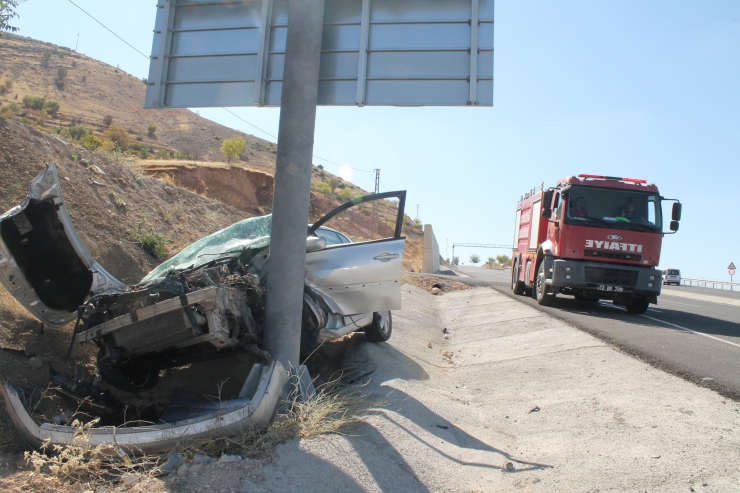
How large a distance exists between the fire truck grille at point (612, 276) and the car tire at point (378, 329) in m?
6.46

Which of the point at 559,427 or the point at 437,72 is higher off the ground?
the point at 437,72

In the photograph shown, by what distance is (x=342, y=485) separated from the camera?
12.2 feet

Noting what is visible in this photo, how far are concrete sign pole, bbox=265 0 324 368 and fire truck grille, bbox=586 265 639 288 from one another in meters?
9.43

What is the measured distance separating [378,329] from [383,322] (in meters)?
0.17

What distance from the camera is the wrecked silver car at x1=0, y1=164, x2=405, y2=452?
415cm

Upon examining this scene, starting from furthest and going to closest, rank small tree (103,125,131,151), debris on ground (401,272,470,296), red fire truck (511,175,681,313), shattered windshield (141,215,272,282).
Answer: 1. small tree (103,125,131,151)
2. debris on ground (401,272,470,296)
3. red fire truck (511,175,681,313)
4. shattered windshield (141,215,272,282)

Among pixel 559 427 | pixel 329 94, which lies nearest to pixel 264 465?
pixel 559 427

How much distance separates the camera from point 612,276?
42.5ft

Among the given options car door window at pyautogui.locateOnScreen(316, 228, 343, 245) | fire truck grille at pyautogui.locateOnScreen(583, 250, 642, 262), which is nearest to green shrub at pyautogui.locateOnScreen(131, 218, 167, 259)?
car door window at pyautogui.locateOnScreen(316, 228, 343, 245)

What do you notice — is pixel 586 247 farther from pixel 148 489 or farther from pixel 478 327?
pixel 148 489

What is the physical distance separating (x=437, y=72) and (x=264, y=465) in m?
4.71

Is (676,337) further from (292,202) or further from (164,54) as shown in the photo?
(164,54)

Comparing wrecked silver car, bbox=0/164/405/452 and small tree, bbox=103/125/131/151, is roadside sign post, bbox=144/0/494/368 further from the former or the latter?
small tree, bbox=103/125/131/151

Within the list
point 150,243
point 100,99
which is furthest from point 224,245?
point 100,99
